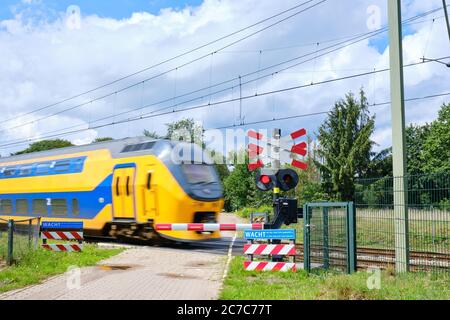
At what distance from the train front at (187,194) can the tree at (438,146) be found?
45940 mm

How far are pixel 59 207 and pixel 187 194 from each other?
732cm

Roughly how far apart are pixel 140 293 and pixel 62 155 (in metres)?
14.6

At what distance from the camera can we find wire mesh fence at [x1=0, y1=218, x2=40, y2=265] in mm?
12367

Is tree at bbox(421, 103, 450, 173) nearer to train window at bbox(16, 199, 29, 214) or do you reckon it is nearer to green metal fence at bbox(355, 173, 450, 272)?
train window at bbox(16, 199, 29, 214)

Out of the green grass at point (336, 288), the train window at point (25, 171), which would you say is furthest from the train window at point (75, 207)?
the green grass at point (336, 288)

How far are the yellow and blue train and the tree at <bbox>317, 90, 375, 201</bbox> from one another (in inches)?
1216

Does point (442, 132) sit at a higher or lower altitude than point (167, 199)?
higher

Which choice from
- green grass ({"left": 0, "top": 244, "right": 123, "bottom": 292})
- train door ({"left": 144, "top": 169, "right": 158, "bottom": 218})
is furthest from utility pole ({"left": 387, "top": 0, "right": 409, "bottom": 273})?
train door ({"left": 144, "top": 169, "right": 158, "bottom": 218})

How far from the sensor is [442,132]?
197ft

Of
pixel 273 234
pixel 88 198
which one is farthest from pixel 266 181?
pixel 88 198

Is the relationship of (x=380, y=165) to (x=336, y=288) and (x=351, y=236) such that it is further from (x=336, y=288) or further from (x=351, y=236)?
(x=336, y=288)

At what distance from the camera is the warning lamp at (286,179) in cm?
1184

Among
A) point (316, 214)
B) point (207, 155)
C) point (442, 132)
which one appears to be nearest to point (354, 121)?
point (442, 132)
